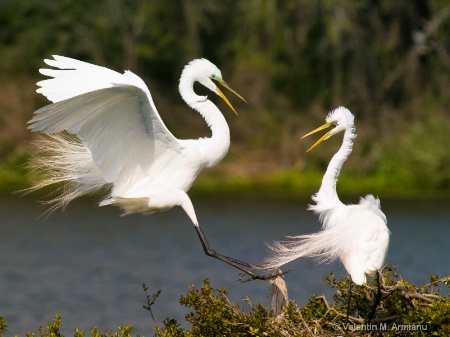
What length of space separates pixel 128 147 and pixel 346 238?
1.53 m

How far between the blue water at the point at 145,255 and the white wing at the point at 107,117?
318 centimetres

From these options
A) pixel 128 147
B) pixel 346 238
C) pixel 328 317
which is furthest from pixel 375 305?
pixel 128 147

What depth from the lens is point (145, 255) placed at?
13.3m

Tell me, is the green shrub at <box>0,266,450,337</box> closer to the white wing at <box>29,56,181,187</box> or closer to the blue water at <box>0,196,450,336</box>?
the white wing at <box>29,56,181,187</box>

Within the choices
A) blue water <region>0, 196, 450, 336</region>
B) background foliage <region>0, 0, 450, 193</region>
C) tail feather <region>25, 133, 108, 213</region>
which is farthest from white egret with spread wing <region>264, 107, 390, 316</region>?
background foliage <region>0, 0, 450, 193</region>

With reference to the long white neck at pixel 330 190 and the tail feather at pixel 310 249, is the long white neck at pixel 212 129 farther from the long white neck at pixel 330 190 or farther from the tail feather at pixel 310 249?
the tail feather at pixel 310 249

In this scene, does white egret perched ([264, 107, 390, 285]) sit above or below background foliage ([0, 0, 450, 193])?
below

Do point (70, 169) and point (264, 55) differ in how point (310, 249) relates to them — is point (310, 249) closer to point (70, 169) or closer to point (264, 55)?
point (70, 169)

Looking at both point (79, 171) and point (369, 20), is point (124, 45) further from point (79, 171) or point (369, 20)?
point (79, 171)

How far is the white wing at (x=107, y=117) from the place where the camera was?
570 cm

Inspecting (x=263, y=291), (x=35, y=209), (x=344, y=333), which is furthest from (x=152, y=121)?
(x=35, y=209)

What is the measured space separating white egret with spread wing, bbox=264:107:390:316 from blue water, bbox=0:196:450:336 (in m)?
3.14

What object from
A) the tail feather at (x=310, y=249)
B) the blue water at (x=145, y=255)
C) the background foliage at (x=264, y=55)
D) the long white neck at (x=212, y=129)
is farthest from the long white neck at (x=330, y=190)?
Result: the background foliage at (x=264, y=55)

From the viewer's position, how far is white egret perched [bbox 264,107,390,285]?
5637mm
